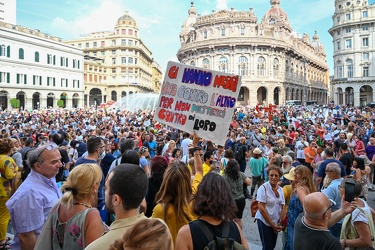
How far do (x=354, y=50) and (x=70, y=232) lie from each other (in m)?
61.9

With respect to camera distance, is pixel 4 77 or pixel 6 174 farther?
pixel 4 77

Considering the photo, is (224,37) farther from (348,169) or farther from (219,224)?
(219,224)

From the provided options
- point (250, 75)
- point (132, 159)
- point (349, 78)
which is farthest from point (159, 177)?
point (349, 78)

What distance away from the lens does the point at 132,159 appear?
466cm

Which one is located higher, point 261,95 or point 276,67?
point 276,67

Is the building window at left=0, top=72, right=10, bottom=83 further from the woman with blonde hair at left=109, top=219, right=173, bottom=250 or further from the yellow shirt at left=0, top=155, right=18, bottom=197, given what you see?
the woman with blonde hair at left=109, top=219, right=173, bottom=250

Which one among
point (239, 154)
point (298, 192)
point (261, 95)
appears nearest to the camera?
point (298, 192)

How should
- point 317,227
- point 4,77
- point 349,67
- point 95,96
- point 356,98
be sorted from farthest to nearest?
point 95,96, point 349,67, point 356,98, point 4,77, point 317,227

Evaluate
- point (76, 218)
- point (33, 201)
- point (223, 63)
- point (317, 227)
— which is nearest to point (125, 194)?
point (76, 218)

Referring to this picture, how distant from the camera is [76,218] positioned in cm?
244

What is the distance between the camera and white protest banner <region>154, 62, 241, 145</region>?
15.9 ft

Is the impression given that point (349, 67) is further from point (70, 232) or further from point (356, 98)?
point (70, 232)

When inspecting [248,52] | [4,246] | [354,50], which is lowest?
[4,246]

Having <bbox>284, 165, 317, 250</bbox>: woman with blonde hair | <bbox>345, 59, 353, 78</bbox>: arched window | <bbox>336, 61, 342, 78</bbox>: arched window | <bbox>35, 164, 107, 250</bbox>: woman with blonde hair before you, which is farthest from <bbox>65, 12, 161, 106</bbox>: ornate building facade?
<bbox>35, 164, 107, 250</bbox>: woman with blonde hair
